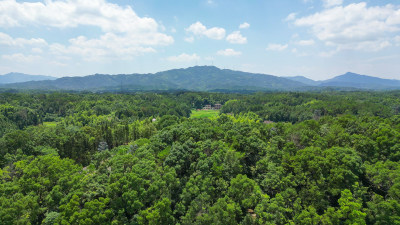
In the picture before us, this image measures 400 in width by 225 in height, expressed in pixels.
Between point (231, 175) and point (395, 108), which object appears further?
point (395, 108)

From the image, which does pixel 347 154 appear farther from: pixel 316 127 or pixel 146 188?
pixel 146 188

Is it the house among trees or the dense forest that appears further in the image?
the house among trees

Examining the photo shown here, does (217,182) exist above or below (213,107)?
above

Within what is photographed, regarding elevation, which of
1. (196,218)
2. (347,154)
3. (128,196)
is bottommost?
(196,218)

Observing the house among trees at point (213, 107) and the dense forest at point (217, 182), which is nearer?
the dense forest at point (217, 182)

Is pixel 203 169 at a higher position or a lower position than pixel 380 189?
higher

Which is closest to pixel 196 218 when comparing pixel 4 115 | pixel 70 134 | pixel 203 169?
pixel 203 169

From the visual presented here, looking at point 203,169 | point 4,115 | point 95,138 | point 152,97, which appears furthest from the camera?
point 152,97

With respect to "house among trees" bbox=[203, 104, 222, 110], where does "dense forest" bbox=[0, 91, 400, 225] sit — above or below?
above

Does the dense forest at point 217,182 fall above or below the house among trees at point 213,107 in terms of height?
above

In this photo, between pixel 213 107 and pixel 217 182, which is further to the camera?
pixel 213 107

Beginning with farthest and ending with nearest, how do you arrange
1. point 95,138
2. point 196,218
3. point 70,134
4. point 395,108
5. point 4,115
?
point 395,108, point 4,115, point 95,138, point 70,134, point 196,218
